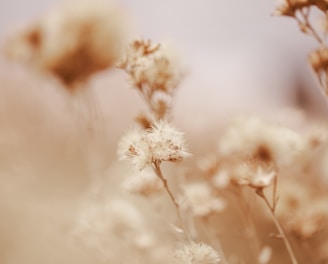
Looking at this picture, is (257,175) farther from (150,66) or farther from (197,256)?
(150,66)

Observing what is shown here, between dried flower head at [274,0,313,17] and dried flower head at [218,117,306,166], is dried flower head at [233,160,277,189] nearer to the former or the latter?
dried flower head at [218,117,306,166]

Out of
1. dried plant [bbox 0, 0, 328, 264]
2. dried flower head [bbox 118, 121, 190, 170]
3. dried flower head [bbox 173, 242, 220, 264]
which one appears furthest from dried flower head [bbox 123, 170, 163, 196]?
dried flower head [bbox 173, 242, 220, 264]

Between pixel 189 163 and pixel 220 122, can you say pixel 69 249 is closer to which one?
pixel 189 163

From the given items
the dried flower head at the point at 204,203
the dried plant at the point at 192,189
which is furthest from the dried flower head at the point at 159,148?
the dried flower head at the point at 204,203

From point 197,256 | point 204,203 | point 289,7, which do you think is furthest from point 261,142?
point 197,256

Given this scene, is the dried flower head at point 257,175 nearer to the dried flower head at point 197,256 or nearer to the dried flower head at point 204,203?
the dried flower head at point 197,256

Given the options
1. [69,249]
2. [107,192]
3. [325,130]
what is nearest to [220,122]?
[107,192]
